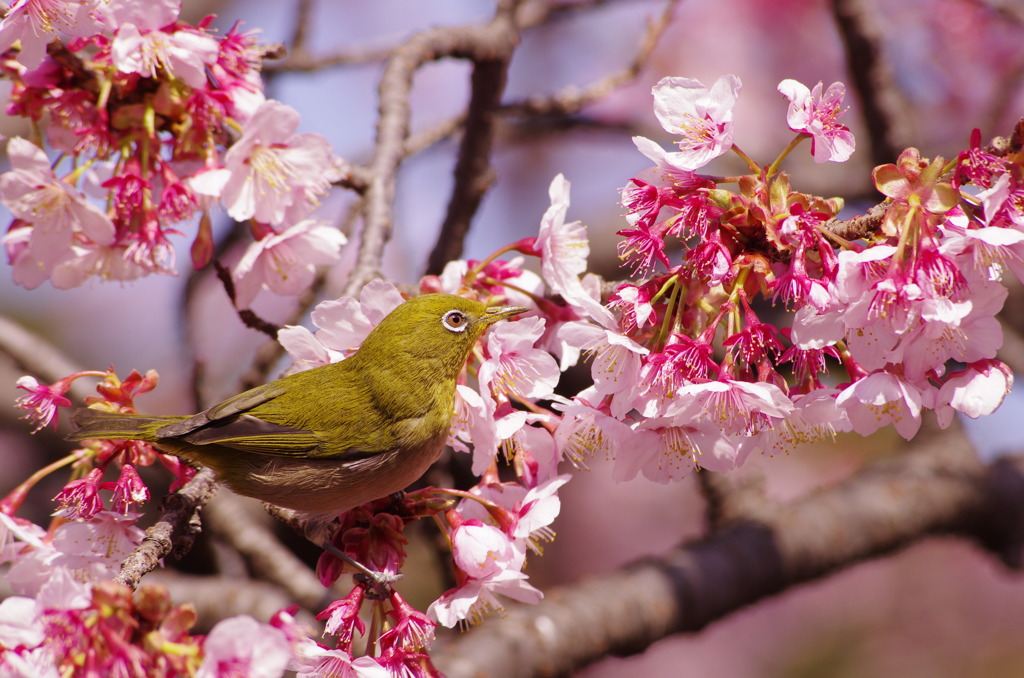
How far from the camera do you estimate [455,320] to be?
7.66 ft

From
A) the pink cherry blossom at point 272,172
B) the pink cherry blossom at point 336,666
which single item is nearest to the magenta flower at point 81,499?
the pink cherry blossom at point 336,666

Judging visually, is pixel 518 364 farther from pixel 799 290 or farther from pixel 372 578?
pixel 799 290

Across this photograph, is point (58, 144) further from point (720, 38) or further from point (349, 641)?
point (720, 38)

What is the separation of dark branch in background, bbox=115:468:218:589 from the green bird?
130 millimetres

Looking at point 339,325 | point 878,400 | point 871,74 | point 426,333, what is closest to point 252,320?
point 339,325

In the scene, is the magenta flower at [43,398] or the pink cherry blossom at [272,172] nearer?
the magenta flower at [43,398]

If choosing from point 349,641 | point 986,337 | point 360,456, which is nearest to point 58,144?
point 360,456

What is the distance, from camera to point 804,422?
1.96 meters

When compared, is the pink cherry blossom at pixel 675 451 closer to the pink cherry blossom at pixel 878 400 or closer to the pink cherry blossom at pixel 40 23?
the pink cherry blossom at pixel 878 400

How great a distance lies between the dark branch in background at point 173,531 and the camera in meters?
1.60

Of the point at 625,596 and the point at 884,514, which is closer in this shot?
the point at 625,596

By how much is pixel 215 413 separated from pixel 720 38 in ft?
26.0

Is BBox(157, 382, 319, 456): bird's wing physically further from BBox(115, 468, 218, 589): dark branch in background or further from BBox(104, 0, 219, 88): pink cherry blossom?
BBox(104, 0, 219, 88): pink cherry blossom

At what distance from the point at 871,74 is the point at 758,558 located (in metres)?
2.61
